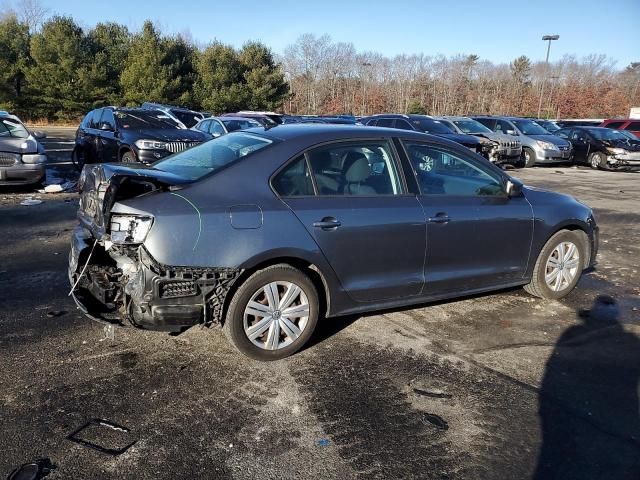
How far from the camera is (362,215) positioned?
400 cm

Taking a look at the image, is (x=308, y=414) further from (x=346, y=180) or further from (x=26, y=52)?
(x=26, y=52)

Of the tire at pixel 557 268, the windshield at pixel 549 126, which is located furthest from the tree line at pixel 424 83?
the tire at pixel 557 268

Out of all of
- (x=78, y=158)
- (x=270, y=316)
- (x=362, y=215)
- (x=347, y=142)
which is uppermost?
(x=347, y=142)

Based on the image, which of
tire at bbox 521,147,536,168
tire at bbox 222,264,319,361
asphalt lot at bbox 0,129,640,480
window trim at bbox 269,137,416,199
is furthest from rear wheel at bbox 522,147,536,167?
tire at bbox 222,264,319,361

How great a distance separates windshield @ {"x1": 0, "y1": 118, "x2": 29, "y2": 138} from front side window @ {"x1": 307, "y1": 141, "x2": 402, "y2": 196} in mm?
9103

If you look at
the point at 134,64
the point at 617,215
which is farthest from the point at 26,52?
the point at 617,215

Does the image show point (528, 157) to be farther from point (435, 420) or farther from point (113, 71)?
point (113, 71)

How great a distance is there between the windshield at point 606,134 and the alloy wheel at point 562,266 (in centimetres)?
1780

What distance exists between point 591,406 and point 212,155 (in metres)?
3.26

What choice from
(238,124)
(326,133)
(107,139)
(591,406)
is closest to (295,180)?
(326,133)

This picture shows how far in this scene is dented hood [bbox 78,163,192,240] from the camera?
11.5ft

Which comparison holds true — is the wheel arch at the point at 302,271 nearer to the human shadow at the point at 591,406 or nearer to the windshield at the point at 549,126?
the human shadow at the point at 591,406

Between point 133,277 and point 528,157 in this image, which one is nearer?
point 133,277

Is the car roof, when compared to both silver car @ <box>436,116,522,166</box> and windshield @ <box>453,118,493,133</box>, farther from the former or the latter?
windshield @ <box>453,118,493,133</box>
